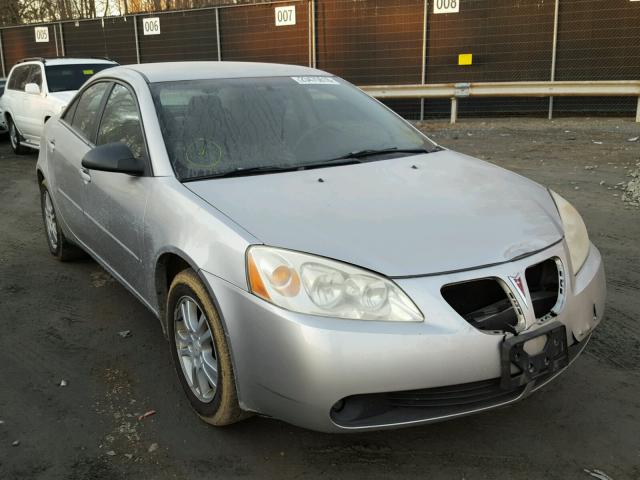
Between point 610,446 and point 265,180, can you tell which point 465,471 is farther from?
point 265,180

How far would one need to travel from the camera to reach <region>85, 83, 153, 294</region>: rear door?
133 inches

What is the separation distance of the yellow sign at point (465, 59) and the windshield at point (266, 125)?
32.6 ft

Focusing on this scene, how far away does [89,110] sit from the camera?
14.8 feet

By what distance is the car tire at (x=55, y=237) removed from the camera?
519 centimetres

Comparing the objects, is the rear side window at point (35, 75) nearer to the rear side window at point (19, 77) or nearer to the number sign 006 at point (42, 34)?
the rear side window at point (19, 77)

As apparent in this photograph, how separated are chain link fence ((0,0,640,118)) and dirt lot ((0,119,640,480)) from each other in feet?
30.2

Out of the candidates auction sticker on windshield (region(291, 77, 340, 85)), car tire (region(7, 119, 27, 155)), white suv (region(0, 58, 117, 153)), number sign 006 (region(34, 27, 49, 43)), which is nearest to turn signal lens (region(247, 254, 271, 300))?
auction sticker on windshield (region(291, 77, 340, 85))

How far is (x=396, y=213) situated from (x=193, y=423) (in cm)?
132

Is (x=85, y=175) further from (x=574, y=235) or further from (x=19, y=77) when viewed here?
(x=19, y=77)

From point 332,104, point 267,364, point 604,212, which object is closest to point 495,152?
point 604,212

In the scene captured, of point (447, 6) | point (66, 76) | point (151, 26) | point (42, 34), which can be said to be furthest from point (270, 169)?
point (42, 34)

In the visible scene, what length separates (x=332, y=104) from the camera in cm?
399

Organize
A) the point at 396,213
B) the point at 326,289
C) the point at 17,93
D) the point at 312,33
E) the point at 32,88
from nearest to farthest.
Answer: the point at 326,289
the point at 396,213
the point at 32,88
the point at 17,93
the point at 312,33

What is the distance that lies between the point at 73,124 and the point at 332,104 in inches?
78.5
